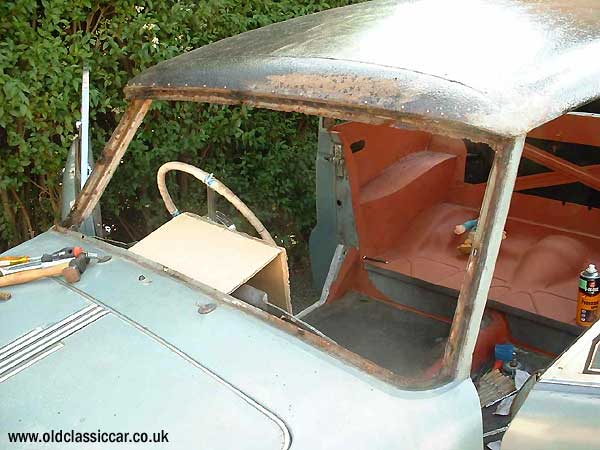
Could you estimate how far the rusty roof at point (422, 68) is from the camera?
162 centimetres

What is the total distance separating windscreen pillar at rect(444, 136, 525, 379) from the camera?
5.30ft

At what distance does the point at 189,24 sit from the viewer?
3871 mm

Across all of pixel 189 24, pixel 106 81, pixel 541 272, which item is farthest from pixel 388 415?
pixel 189 24

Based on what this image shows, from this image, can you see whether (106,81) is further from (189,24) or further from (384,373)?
(384,373)

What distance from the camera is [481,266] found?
1.64 m

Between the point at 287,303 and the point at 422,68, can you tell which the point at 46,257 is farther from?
the point at 422,68

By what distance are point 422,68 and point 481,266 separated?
0.54 meters

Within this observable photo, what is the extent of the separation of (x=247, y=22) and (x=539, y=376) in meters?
3.06

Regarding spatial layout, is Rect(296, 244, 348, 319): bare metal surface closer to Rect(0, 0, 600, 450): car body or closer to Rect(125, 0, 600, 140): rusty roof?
Rect(0, 0, 600, 450): car body

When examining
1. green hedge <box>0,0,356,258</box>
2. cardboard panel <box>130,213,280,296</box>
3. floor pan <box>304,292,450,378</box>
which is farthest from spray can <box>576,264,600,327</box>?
green hedge <box>0,0,356,258</box>

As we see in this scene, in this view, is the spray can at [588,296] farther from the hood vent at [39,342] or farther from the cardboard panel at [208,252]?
the hood vent at [39,342]

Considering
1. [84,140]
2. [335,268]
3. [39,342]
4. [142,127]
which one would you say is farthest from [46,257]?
[142,127]

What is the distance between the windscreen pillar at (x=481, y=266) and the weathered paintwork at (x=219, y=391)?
0.07 metres

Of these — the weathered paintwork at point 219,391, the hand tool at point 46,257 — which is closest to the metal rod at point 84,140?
the hand tool at point 46,257
